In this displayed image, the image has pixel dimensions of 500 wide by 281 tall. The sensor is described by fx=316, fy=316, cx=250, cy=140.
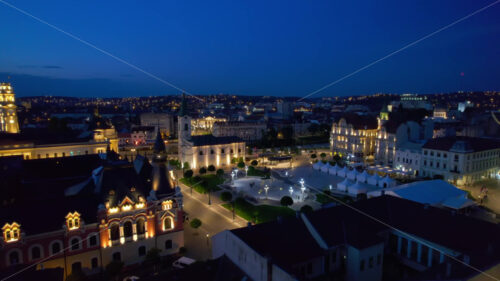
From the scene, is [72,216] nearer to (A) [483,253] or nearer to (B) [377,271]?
(B) [377,271]

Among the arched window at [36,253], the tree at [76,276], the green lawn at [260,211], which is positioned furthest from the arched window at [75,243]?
the green lawn at [260,211]

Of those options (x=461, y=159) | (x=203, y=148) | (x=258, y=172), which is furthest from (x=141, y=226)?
(x=461, y=159)

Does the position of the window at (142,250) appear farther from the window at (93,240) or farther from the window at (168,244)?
the window at (93,240)

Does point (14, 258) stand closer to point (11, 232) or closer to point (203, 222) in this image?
point (11, 232)

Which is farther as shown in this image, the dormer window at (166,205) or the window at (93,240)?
the dormer window at (166,205)

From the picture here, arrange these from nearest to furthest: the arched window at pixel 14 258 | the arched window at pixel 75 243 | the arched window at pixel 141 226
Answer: the arched window at pixel 14 258
the arched window at pixel 75 243
the arched window at pixel 141 226

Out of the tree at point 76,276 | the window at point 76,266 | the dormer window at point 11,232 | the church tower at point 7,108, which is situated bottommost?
the window at point 76,266
